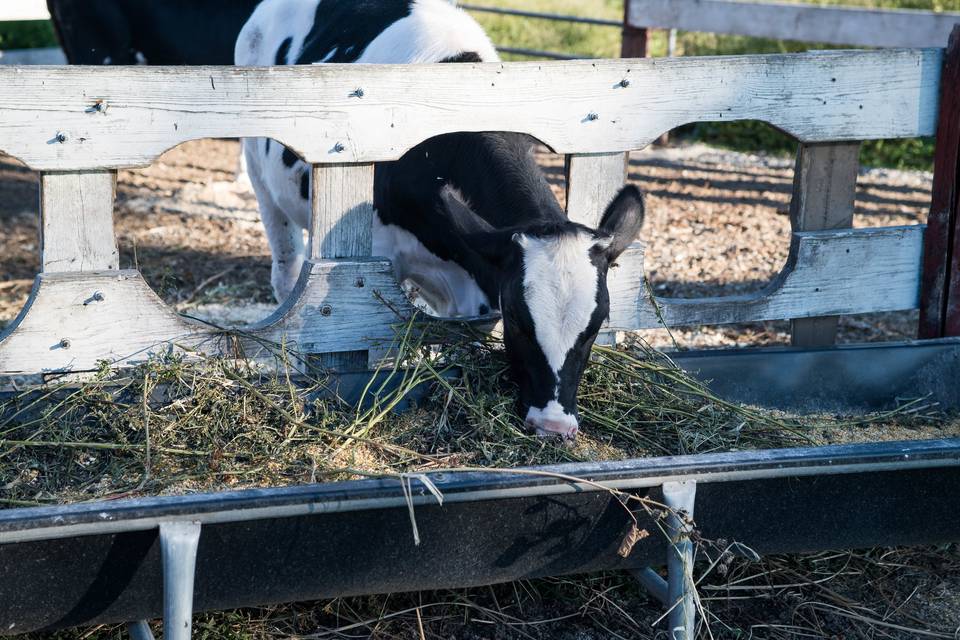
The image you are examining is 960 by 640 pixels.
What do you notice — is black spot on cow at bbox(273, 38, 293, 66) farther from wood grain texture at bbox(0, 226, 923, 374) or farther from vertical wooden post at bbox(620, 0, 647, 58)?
vertical wooden post at bbox(620, 0, 647, 58)

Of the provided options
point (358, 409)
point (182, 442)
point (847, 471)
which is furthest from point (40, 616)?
point (847, 471)

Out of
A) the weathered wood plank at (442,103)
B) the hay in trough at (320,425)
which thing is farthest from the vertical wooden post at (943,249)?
the hay in trough at (320,425)

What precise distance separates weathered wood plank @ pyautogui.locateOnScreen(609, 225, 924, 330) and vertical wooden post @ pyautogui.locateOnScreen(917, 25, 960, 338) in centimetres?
5

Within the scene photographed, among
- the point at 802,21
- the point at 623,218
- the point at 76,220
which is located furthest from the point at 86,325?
the point at 802,21

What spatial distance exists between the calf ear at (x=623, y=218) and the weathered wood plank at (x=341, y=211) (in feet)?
2.45

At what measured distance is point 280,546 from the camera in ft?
7.90

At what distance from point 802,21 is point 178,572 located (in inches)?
283

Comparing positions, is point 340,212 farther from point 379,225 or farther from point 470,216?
point 379,225

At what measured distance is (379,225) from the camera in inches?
163

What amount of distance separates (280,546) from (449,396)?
923mm

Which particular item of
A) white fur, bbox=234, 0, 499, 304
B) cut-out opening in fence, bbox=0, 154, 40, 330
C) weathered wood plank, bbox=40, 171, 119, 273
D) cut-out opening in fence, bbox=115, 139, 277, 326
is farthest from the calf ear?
cut-out opening in fence, bbox=0, 154, 40, 330

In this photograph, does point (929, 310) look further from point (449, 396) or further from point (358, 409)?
point (358, 409)

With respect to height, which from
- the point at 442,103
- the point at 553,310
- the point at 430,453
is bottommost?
the point at 430,453

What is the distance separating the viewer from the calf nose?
122 inches
